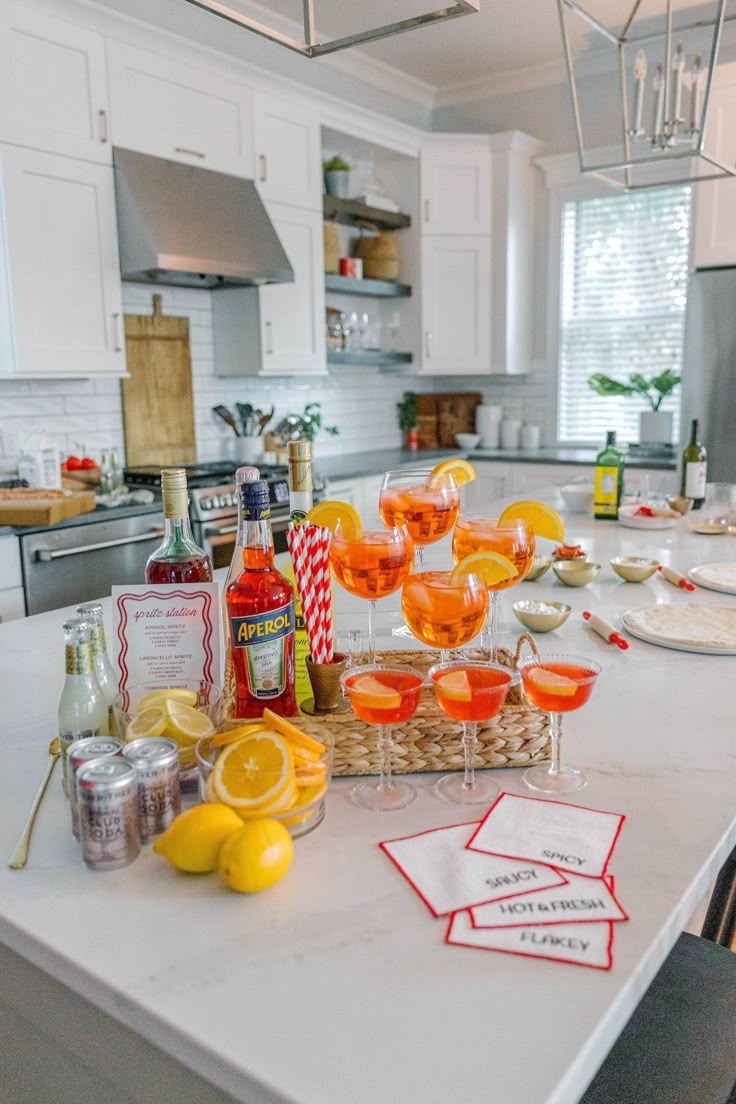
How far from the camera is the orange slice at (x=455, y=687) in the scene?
3.30 feet

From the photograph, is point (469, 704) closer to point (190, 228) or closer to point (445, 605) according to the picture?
point (445, 605)

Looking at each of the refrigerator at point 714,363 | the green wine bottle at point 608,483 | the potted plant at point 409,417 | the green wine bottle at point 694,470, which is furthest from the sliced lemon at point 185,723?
the potted plant at point 409,417

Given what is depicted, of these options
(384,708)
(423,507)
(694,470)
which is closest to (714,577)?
(423,507)

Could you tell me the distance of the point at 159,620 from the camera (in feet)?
3.76

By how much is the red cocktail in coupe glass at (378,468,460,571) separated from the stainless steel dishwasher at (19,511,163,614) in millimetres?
1666

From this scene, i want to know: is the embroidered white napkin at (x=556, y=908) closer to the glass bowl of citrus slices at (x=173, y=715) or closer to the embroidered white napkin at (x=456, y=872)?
the embroidered white napkin at (x=456, y=872)

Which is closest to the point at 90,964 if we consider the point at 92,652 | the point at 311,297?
the point at 92,652

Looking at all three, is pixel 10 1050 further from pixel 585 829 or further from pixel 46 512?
pixel 46 512

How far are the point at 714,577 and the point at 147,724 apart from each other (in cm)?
147

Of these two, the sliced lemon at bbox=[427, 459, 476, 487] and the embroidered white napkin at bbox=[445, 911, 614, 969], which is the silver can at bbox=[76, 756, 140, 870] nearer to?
the embroidered white napkin at bbox=[445, 911, 614, 969]

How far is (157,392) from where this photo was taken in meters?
4.09

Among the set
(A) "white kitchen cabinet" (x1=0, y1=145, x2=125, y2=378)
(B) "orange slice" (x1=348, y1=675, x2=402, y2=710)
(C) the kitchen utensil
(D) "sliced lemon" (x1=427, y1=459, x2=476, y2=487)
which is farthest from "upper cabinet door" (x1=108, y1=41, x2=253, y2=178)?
(B) "orange slice" (x1=348, y1=675, x2=402, y2=710)

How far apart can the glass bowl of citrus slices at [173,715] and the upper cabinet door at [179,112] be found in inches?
119

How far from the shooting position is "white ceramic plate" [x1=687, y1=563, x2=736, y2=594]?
194 cm
